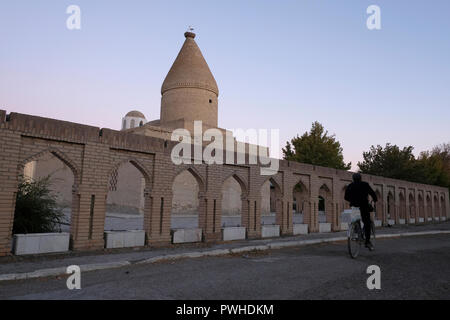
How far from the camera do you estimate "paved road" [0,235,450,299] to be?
14.3 feet

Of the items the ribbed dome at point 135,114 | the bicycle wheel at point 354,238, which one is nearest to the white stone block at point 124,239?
the bicycle wheel at point 354,238

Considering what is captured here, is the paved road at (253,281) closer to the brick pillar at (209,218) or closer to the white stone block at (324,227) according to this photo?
the brick pillar at (209,218)

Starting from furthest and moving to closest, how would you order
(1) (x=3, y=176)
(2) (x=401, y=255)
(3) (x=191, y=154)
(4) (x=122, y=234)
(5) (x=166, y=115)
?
(5) (x=166, y=115)
(3) (x=191, y=154)
(4) (x=122, y=234)
(2) (x=401, y=255)
(1) (x=3, y=176)

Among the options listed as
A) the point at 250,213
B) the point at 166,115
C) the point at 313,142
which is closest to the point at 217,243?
the point at 250,213

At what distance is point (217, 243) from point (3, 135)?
659 centimetres

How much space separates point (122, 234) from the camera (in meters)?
9.06

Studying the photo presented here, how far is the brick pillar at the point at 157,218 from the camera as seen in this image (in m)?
9.67

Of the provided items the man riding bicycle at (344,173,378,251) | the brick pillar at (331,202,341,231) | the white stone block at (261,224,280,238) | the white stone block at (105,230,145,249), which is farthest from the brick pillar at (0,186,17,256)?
the brick pillar at (331,202,341,231)

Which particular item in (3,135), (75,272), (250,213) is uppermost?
(3,135)

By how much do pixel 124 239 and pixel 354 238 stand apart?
18.8ft

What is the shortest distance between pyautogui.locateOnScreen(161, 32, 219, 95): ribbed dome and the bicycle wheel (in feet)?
67.1

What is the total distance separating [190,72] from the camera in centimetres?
2631

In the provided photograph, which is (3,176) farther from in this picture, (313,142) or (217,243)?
(313,142)

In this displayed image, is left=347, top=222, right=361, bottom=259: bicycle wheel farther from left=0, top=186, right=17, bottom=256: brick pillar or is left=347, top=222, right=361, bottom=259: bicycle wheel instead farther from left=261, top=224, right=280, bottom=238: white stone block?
left=0, top=186, right=17, bottom=256: brick pillar
